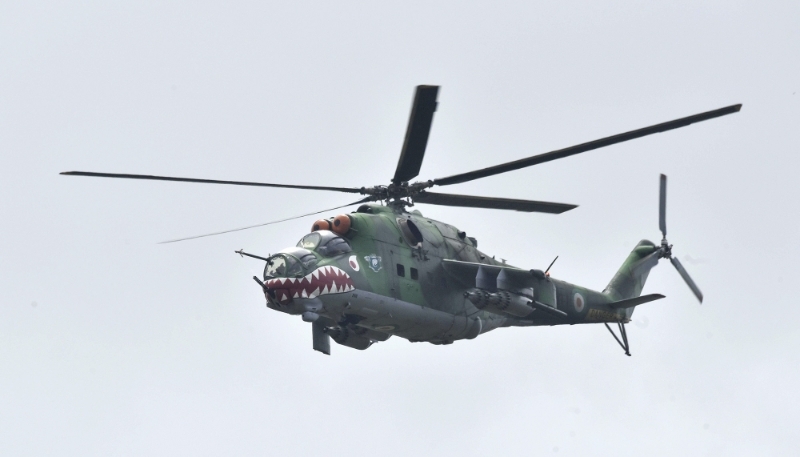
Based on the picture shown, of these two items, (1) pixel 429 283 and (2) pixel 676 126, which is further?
(1) pixel 429 283

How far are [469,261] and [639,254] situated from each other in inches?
365

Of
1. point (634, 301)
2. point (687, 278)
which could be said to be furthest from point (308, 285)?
point (687, 278)

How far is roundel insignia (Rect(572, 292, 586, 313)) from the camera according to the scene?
35812 mm

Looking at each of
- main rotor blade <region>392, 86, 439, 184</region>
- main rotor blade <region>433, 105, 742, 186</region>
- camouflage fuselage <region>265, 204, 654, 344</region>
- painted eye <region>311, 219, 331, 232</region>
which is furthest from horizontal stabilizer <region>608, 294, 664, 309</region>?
painted eye <region>311, 219, 331, 232</region>

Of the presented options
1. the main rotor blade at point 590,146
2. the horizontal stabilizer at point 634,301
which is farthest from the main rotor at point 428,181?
the horizontal stabilizer at point 634,301

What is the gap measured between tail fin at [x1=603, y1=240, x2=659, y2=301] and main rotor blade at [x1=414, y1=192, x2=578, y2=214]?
755cm

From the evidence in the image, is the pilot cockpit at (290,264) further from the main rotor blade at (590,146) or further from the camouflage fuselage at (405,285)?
the main rotor blade at (590,146)

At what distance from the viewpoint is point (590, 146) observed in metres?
28.5

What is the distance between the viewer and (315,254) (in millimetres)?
30109

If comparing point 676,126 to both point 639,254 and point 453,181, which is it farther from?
point 639,254

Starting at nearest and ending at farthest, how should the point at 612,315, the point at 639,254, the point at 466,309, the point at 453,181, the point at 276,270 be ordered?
the point at 276,270, the point at 453,181, the point at 466,309, the point at 612,315, the point at 639,254

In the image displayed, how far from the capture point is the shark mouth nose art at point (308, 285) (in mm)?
29078

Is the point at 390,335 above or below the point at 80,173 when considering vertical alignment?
below

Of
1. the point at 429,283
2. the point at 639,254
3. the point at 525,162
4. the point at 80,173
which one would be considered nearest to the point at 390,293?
the point at 429,283
